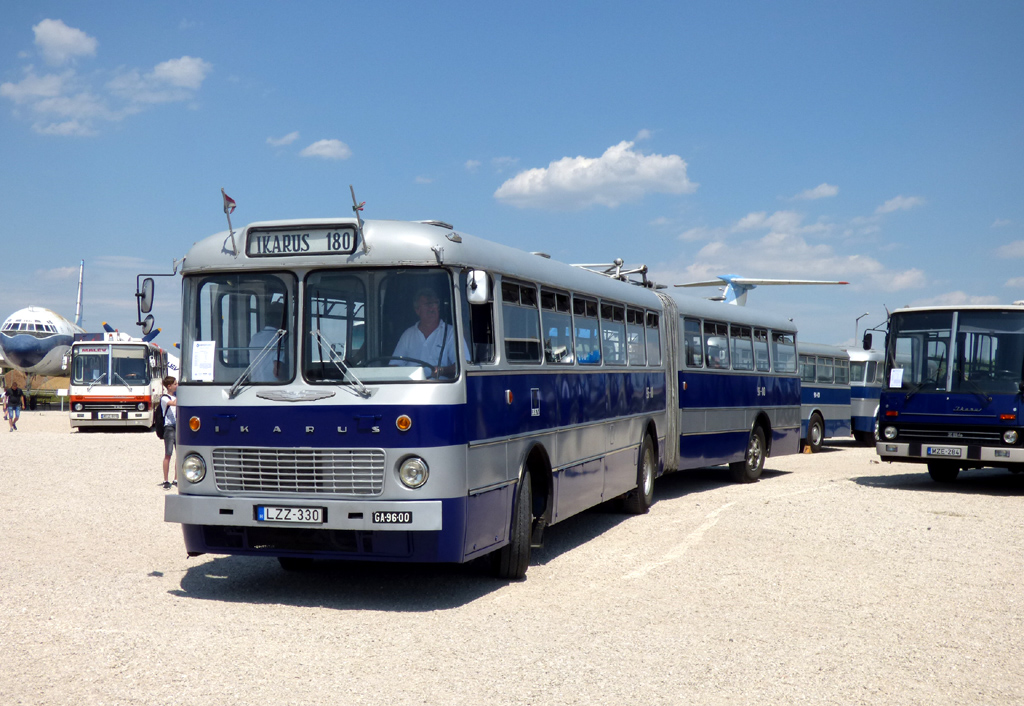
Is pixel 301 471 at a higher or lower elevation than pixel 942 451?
higher

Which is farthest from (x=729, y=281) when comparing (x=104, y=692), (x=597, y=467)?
(x=104, y=692)

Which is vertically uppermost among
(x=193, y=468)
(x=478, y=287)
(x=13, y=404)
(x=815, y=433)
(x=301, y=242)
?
(x=301, y=242)

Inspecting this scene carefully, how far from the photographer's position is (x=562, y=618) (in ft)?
25.4

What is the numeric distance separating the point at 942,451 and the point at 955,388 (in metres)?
1.00

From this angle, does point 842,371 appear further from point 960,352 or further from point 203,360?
point 203,360

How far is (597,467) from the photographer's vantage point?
38.8ft

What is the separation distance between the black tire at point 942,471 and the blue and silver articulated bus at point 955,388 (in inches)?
26.9

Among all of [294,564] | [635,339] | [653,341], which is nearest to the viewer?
[294,564]

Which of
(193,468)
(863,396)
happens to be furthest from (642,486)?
(863,396)

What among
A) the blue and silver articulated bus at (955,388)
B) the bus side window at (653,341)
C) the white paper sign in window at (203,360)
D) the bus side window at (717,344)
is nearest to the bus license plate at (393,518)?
the white paper sign in window at (203,360)

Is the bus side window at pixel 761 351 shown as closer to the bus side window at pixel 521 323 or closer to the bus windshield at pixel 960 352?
the bus windshield at pixel 960 352

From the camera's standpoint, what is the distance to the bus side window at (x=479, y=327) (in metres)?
8.34

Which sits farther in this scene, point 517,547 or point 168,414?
point 168,414

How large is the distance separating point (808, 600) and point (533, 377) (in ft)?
9.88
